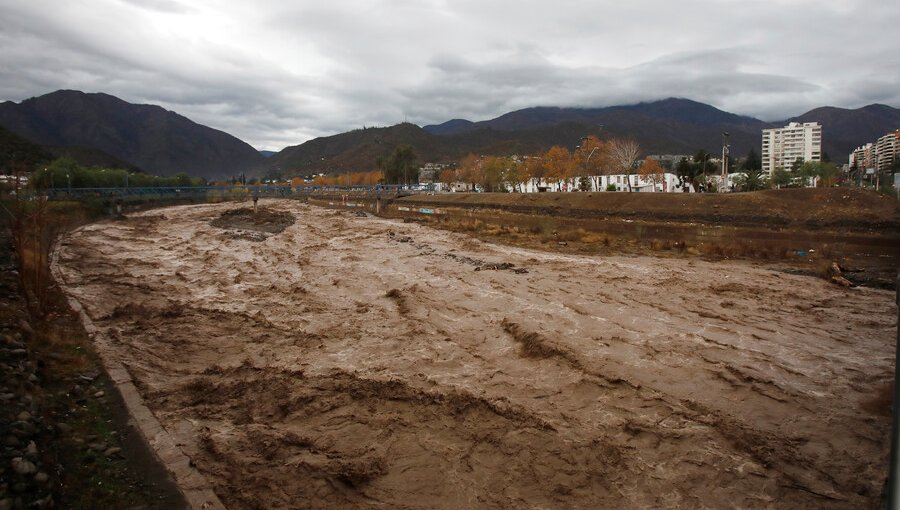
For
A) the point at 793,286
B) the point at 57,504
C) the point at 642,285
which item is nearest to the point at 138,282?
the point at 57,504

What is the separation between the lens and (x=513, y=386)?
9.51 metres

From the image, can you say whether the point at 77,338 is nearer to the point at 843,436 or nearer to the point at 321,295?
the point at 321,295

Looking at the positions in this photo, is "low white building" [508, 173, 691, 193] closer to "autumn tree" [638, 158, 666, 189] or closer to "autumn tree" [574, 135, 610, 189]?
"autumn tree" [638, 158, 666, 189]

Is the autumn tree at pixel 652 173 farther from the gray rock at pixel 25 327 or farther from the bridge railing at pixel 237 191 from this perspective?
the gray rock at pixel 25 327

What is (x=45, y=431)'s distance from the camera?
6352mm

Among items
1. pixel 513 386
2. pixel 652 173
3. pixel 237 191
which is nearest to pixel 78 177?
pixel 237 191

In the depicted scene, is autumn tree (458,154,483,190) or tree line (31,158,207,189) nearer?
tree line (31,158,207,189)

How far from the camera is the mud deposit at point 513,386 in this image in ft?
21.4

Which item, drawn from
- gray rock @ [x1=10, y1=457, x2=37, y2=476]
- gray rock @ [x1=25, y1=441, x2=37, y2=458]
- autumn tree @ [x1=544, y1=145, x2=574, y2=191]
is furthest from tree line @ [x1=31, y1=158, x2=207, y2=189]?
gray rock @ [x1=10, y1=457, x2=37, y2=476]

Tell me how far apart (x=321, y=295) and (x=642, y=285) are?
12022mm

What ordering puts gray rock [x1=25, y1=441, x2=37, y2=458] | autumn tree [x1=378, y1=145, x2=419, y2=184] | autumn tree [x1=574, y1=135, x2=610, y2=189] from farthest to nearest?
autumn tree [x1=378, y1=145, x2=419, y2=184]
autumn tree [x1=574, y1=135, x2=610, y2=189]
gray rock [x1=25, y1=441, x2=37, y2=458]

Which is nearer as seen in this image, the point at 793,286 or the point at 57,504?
the point at 57,504

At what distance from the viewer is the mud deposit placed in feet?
21.4

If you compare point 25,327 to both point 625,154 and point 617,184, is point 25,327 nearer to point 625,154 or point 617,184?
point 625,154
